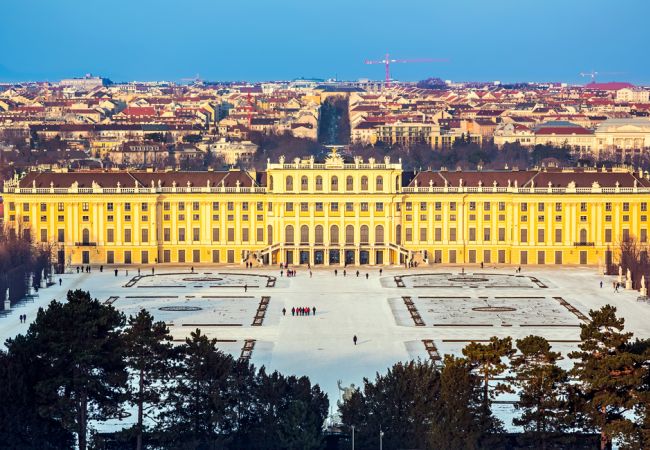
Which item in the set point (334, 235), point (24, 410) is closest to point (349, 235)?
point (334, 235)

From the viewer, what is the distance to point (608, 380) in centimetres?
4606

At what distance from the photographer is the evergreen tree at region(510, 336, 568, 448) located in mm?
47531

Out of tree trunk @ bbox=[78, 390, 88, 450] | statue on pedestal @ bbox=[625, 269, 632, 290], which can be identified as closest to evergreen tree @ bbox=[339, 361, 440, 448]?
tree trunk @ bbox=[78, 390, 88, 450]

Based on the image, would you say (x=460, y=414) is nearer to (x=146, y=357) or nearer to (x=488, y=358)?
(x=488, y=358)

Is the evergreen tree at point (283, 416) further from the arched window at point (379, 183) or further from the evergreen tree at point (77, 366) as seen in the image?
the arched window at point (379, 183)

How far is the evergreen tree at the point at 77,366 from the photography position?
47.9 metres

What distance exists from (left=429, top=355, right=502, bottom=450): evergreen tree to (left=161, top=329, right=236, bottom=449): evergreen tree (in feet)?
19.5

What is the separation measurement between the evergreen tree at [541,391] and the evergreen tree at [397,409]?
96.2 inches

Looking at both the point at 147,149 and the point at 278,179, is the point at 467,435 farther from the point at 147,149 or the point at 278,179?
the point at 147,149

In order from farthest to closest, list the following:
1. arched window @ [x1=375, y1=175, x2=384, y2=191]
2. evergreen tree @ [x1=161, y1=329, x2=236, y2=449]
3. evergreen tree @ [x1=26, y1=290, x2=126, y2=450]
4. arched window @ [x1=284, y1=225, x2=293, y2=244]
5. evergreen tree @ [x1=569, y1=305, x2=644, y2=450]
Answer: arched window @ [x1=375, y1=175, x2=384, y2=191]
arched window @ [x1=284, y1=225, x2=293, y2=244]
evergreen tree @ [x1=161, y1=329, x2=236, y2=449]
evergreen tree @ [x1=26, y1=290, x2=126, y2=450]
evergreen tree @ [x1=569, y1=305, x2=644, y2=450]

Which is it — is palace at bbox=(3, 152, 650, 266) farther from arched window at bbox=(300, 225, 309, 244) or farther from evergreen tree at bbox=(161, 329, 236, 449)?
evergreen tree at bbox=(161, 329, 236, 449)

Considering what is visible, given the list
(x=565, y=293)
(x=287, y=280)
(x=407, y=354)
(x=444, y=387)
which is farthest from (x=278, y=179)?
(x=444, y=387)

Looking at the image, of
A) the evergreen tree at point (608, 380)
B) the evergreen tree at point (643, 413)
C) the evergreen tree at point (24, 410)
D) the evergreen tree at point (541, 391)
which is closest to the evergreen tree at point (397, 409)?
the evergreen tree at point (541, 391)

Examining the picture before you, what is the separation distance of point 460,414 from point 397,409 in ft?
7.65
